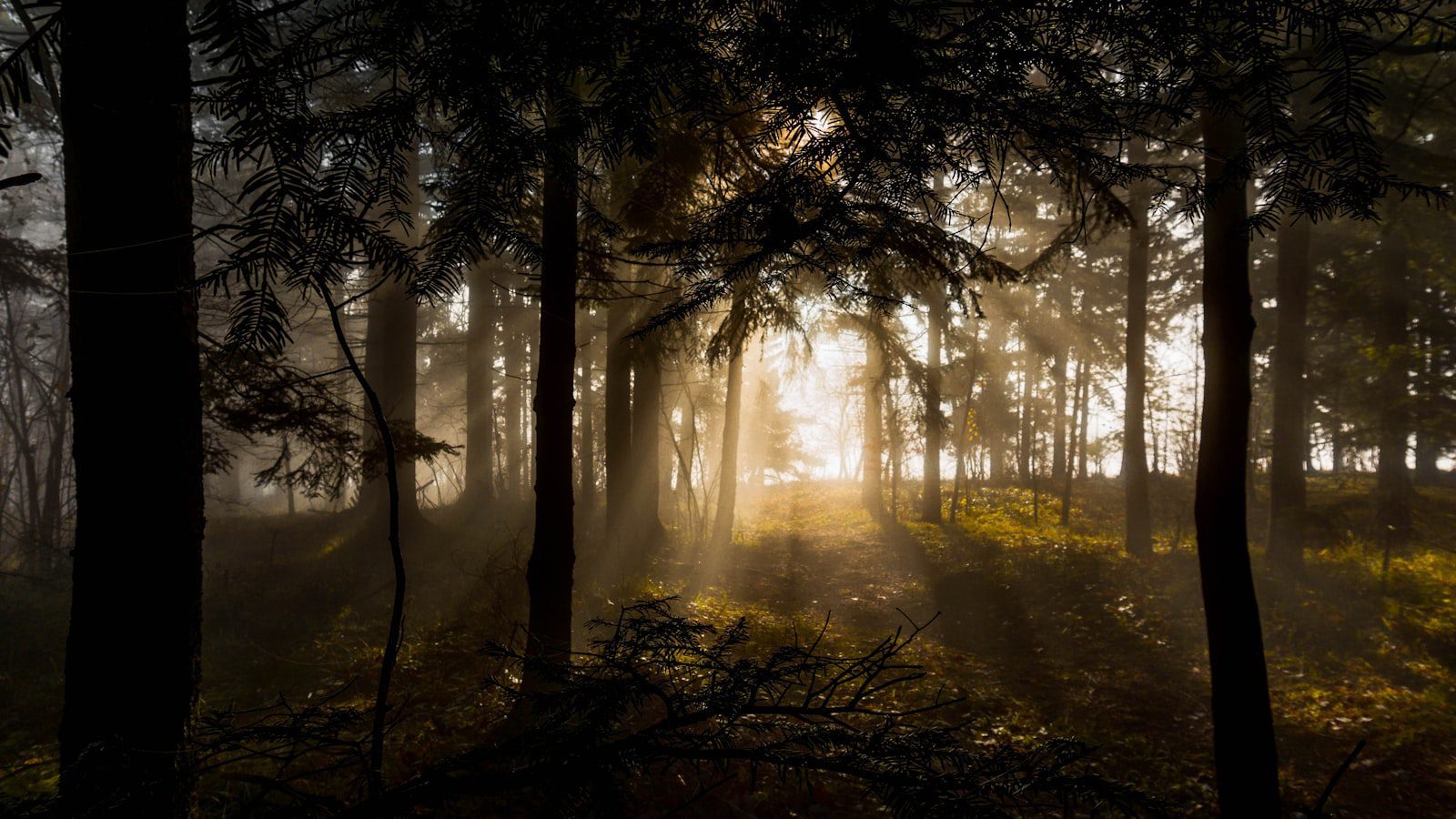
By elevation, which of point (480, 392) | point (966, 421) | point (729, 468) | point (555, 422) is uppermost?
point (480, 392)

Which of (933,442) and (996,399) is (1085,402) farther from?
(933,442)

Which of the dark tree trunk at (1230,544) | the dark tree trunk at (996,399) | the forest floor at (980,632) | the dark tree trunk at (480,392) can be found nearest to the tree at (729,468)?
the forest floor at (980,632)

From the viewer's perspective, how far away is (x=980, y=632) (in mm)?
9664

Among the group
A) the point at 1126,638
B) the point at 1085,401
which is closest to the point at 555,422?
the point at 1126,638

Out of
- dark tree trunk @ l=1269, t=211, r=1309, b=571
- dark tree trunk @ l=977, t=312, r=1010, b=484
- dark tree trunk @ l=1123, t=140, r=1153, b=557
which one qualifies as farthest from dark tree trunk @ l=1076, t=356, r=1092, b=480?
dark tree trunk @ l=1269, t=211, r=1309, b=571

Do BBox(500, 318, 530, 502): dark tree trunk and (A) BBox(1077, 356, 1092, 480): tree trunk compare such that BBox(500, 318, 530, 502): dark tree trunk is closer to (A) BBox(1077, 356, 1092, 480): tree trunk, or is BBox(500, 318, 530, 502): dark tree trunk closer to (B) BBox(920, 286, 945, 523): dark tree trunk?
(B) BBox(920, 286, 945, 523): dark tree trunk

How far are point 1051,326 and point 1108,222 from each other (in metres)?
16.6

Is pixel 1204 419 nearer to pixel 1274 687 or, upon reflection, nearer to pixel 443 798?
pixel 1274 687

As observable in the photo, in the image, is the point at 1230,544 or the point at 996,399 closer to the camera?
the point at 1230,544

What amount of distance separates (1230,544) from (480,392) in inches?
685

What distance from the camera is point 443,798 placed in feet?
4.39

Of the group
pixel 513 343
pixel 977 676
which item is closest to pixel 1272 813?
pixel 977 676

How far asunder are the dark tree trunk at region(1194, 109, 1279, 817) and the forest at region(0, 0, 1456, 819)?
3 cm

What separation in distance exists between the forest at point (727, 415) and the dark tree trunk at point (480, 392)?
7.68 feet
